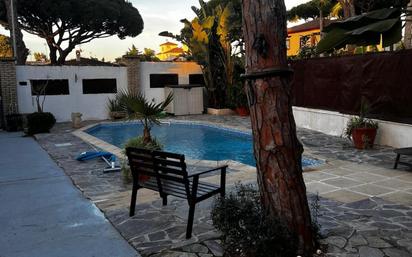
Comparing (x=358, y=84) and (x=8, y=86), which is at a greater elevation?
(x=8, y=86)

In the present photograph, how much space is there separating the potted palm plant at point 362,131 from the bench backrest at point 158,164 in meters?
6.18

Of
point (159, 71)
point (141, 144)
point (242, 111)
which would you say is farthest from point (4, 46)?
point (141, 144)

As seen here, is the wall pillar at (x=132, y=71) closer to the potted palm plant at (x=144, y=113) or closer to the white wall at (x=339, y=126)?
the white wall at (x=339, y=126)

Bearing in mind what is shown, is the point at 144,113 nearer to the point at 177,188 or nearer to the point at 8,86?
the point at 177,188

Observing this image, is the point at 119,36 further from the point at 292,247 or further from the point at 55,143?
the point at 292,247

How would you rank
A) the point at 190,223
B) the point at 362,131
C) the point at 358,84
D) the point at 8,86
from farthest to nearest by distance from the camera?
the point at 8,86
the point at 358,84
the point at 362,131
the point at 190,223

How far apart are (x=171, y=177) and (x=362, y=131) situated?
6539mm

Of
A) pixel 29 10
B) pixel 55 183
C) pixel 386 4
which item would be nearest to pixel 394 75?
pixel 55 183

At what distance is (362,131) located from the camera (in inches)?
367

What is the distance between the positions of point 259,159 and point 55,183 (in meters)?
4.95

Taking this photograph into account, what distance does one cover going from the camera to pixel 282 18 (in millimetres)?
3463

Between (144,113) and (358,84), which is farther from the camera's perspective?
(358,84)

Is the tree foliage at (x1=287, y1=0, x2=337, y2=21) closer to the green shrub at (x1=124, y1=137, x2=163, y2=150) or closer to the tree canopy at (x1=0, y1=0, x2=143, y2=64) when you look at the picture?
the tree canopy at (x1=0, y1=0, x2=143, y2=64)

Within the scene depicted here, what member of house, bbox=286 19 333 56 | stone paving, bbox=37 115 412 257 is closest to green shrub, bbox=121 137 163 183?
stone paving, bbox=37 115 412 257
